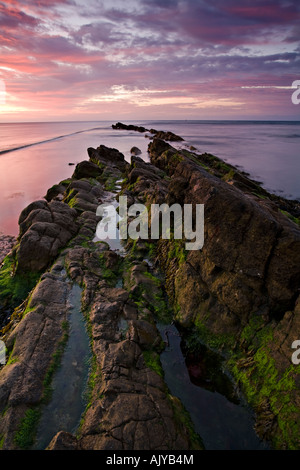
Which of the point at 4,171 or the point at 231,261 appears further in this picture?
the point at 4,171

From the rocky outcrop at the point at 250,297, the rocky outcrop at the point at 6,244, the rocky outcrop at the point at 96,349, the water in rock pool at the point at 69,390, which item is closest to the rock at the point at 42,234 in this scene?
the rocky outcrop at the point at 96,349

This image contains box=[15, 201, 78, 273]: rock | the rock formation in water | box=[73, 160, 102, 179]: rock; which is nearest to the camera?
the rock formation in water

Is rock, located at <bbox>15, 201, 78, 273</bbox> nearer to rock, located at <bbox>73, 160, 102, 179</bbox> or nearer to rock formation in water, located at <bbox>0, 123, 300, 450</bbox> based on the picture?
rock formation in water, located at <bbox>0, 123, 300, 450</bbox>

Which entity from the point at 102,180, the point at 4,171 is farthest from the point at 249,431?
the point at 4,171

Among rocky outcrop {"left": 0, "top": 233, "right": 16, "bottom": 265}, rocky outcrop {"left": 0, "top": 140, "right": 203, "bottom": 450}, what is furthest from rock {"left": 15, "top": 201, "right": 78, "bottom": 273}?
rocky outcrop {"left": 0, "top": 233, "right": 16, "bottom": 265}

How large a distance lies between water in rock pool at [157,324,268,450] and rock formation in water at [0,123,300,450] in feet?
1.10

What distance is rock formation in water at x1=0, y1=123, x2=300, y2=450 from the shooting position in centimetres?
725

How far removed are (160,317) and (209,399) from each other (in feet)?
12.8

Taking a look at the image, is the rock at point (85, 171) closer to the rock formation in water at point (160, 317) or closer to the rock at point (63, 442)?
the rock formation in water at point (160, 317)

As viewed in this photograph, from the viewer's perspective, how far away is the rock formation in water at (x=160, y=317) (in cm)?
725

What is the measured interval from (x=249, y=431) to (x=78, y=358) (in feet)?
19.6

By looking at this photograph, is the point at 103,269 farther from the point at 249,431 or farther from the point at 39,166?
the point at 39,166

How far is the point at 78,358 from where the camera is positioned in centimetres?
951

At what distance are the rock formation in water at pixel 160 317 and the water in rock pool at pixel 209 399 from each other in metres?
0.33
